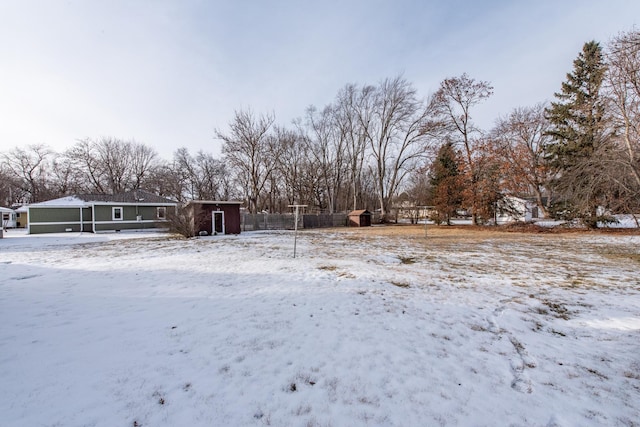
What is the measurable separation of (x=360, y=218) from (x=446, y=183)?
917 centimetres

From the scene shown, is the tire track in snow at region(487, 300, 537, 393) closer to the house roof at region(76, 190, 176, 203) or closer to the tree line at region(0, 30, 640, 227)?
the tree line at region(0, 30, 640, 227)

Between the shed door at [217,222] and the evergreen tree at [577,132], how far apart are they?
21363 mm

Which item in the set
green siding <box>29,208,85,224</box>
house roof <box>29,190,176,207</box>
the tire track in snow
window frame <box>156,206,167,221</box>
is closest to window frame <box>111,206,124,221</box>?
house roof <box>29,190,176,207</box>

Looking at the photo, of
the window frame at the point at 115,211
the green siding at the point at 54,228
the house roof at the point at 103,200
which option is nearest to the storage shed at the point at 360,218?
the house roof at the point at 103,200

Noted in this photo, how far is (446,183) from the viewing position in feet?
83.2

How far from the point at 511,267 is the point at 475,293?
3330mm

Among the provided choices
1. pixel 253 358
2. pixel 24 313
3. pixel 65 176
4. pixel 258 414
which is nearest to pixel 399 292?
pixel 253 358

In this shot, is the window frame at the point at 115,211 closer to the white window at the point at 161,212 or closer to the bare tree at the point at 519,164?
the white window at the point at 161,212

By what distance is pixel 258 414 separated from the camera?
217 centimetres

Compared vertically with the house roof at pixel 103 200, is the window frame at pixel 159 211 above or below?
below

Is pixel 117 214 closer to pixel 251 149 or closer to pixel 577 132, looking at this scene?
pixel 251 149

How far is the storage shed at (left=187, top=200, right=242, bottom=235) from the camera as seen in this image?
17.1 metres

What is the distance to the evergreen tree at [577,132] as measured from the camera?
51.5 feet

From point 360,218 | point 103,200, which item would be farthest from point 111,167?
point 360,218
